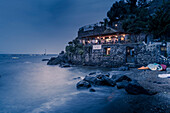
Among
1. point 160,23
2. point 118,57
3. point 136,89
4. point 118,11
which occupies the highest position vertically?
point 118,11

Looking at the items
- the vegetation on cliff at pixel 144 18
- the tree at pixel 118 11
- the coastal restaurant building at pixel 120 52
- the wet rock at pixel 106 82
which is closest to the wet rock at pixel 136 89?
the wet rock at pixel 106 82

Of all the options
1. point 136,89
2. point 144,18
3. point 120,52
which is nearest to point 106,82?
point 136,89

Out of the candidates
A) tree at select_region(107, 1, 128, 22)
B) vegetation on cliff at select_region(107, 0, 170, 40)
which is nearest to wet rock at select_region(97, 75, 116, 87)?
vegetation on cliff at select_region(107, 0, 170, 40)

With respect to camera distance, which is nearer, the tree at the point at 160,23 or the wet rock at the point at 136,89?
the wet rock at the point at 136,89

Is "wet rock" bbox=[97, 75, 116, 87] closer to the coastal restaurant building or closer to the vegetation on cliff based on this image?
the coastal restaurant building

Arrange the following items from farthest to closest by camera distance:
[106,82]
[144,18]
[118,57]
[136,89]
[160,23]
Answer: [144,18] → [118,57] → [160,23] → [106,82] → [136,89]

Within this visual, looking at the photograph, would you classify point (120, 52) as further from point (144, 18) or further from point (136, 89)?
point (136, 89)

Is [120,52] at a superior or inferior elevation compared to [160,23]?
inferior

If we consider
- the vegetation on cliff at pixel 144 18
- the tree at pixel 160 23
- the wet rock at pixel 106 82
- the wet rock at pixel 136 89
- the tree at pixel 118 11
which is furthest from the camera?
the tree at pixel 118 11

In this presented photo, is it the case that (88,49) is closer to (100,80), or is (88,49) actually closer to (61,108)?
(100,80)

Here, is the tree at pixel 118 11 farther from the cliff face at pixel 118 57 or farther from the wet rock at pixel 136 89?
the wet rock at pixel 136 89

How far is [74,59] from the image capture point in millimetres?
30875

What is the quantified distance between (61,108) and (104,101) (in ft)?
9.40

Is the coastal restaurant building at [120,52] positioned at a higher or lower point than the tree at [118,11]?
lower
